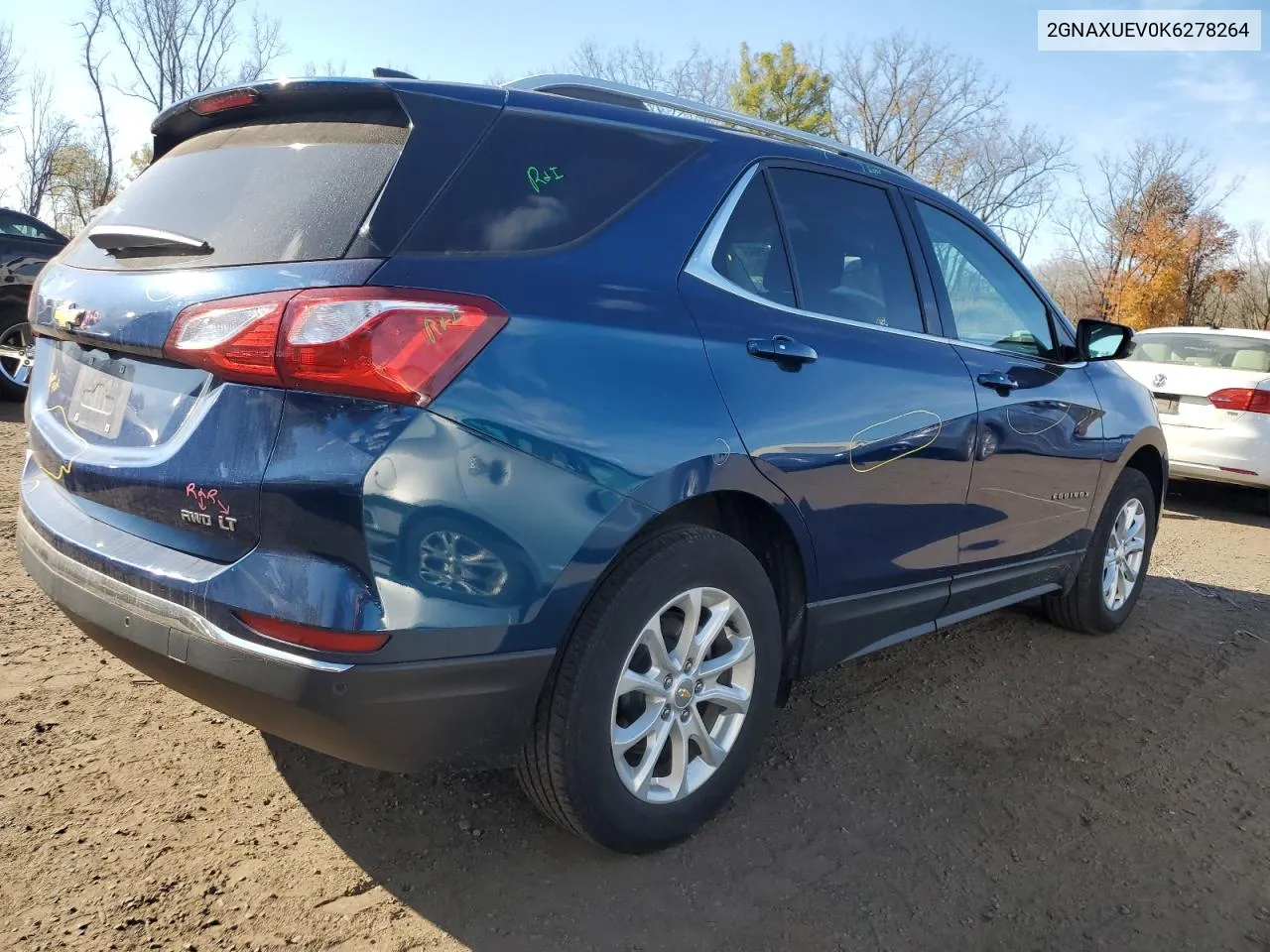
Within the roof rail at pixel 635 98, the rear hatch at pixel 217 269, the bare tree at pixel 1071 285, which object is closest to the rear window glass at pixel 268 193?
the rear hatch at pixel 217 269

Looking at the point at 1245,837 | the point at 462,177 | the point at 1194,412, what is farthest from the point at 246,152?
the point at 1194,412

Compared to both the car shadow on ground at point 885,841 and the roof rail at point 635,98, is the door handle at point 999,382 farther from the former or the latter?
the car shadow on ground at point 885,841

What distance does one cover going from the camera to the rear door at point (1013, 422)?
3.42 metres

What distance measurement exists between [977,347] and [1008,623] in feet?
6.01

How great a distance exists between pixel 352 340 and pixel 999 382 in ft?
8.06

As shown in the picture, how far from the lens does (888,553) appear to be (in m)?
3.00

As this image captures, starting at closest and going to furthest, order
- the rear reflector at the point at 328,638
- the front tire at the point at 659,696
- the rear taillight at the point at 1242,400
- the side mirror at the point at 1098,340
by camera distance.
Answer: the rear reflector at the point at 328,638 → the front tire at the point at 659,696 → the side mirror at the point at 1098,340 → the rear taillight at the point at 1242,400

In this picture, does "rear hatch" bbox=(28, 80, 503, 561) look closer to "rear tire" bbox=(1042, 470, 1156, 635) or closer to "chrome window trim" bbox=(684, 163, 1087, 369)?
"chrome window trim" bbox=(684, 163, 1087, 369)

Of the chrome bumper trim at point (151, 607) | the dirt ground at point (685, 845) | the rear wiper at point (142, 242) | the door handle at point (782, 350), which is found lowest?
the dirt ground at point (685, 845)

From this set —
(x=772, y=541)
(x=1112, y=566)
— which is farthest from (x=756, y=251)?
(x=1112, y=566)

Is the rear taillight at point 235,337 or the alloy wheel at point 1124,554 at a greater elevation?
the rear taillight at point 235,337

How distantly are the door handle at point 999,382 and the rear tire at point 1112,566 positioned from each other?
1216mm

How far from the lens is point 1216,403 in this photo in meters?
7.68

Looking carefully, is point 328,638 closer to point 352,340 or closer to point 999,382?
point 352,340
